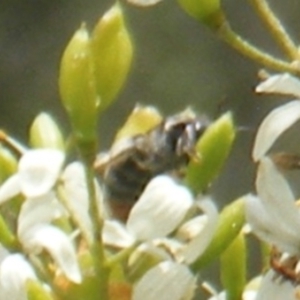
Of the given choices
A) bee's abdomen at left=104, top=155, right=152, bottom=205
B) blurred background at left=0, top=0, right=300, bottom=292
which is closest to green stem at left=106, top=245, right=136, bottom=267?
bee's abdomen at left=104, top=155, right=152, bottom=205

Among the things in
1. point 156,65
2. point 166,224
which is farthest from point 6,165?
point 156,65

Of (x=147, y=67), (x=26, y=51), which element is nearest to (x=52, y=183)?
(x=147, y=67)

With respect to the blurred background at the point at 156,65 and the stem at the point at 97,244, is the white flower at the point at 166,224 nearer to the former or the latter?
the stem at the point at 97,244

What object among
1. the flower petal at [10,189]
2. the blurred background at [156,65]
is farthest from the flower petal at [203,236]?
the blurred background at [156,65]

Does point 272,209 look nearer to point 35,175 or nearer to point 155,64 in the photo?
point 35,175

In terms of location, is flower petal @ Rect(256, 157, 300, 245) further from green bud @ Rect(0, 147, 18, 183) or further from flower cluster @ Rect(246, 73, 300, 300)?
green bud @ Rect(0, 147, 18, 183)

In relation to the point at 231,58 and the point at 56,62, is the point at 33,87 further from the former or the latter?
the point at 231,58
